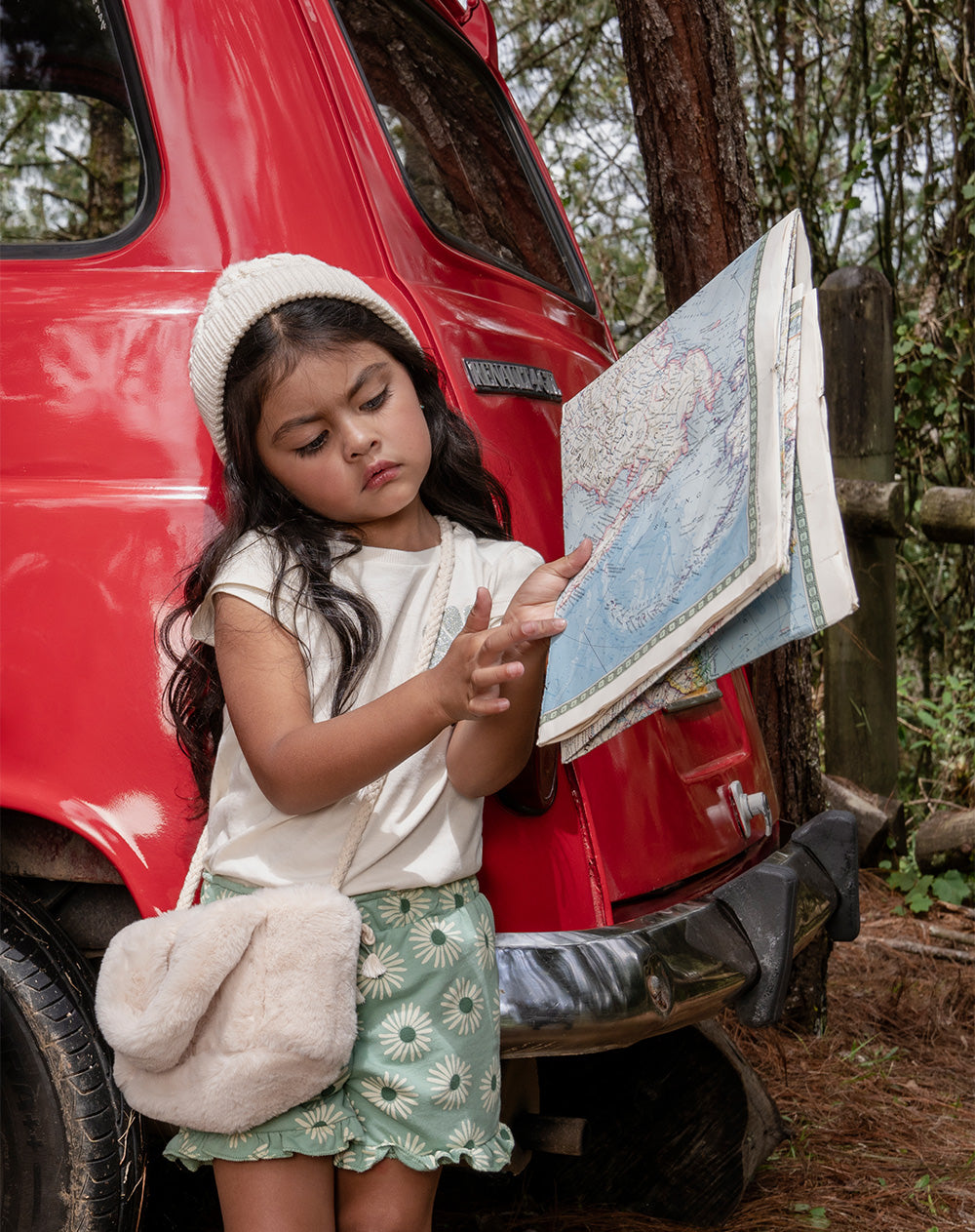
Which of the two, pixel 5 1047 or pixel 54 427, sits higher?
pixel 54 427

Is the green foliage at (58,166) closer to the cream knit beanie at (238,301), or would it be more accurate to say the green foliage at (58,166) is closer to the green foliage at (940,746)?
the cream knit beanie at (238,301)

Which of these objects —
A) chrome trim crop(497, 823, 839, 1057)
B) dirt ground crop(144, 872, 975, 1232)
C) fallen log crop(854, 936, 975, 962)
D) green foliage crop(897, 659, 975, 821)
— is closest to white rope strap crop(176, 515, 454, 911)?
chrome trim crop(497, 823, 839, 1057)

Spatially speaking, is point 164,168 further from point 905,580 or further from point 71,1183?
point 905,580

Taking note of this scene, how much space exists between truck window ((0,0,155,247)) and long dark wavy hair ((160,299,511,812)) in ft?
1.92

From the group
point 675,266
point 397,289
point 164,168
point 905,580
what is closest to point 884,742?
point 905,580

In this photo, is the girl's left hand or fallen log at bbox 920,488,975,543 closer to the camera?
the girl's left hand

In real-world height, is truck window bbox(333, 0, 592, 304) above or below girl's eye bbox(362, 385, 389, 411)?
above

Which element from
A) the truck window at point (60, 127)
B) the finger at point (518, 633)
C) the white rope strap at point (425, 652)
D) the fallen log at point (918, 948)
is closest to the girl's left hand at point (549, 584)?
the finger at point (518, 633)

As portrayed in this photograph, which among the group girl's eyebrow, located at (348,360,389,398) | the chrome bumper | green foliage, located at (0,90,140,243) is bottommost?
the chrome bumper

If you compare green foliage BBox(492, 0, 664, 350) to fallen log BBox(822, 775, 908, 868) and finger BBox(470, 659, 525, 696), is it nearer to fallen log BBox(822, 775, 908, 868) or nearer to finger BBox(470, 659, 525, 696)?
fallen log BBox(822, 775, 908, 868)

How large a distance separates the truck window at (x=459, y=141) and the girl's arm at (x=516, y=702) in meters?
1.10

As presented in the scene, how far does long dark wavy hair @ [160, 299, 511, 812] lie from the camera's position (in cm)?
160

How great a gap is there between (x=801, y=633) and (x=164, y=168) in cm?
130

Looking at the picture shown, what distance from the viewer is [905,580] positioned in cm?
568
